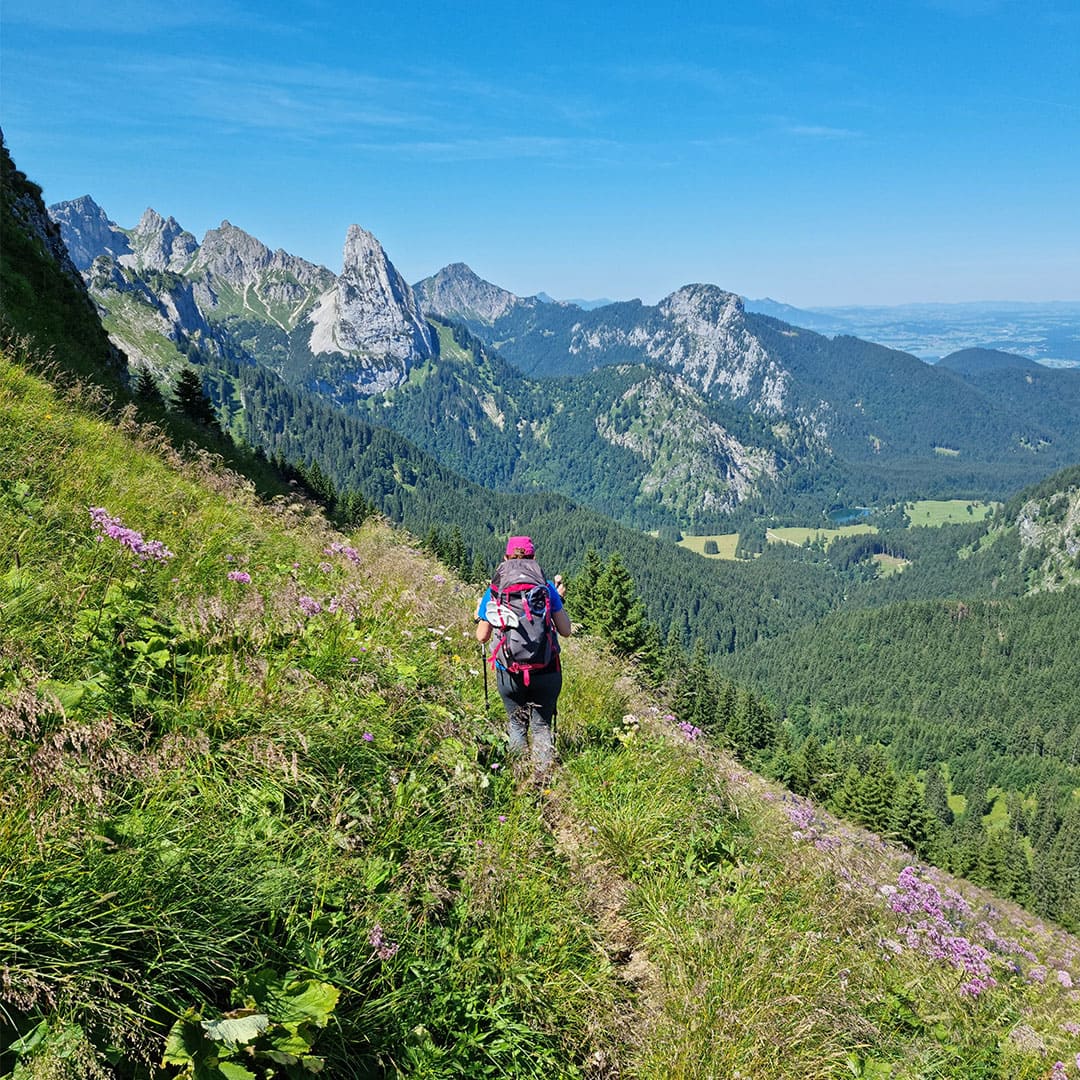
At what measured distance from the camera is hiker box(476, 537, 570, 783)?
579cm

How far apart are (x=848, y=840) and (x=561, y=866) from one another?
401 centimetres

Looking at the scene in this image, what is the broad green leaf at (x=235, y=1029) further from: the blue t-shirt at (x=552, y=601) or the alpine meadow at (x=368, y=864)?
the blue t-shirt at (x=552, y=601)

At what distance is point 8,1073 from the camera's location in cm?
193

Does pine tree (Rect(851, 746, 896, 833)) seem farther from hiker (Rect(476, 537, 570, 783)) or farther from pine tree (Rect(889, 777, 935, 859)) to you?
hiker (Rect(476, 537, 570, 783))

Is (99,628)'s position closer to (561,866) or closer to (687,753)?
(561,866)

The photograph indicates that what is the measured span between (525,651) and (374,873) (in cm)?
258

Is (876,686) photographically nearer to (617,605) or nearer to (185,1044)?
(617,605)

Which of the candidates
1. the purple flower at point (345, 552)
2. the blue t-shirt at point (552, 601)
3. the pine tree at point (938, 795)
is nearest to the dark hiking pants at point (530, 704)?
the blue t-shirt at point (552, 601)

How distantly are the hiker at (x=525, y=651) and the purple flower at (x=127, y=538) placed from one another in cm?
281

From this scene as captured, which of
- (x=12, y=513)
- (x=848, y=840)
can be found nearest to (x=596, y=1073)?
(x=848, y=840)

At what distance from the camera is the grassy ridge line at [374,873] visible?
8.06 ft

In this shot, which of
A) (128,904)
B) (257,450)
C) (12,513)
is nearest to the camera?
(128,904)

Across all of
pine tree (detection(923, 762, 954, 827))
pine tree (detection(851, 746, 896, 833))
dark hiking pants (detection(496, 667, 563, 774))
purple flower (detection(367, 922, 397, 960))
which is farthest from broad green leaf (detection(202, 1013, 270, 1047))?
pine tree (detection(923, 762, 954, 827))

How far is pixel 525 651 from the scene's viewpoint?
5766 millimetres
